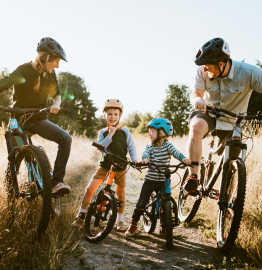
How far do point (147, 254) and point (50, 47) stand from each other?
118 inches

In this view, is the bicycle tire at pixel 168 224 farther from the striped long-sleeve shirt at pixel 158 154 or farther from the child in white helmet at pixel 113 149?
the child in white helmet at pixel 113 149

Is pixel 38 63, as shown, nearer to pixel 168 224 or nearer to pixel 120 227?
pixel 120 227

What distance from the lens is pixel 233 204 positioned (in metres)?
2.61

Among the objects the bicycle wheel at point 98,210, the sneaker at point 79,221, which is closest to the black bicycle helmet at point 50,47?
the bicycle wheel at point 98,210

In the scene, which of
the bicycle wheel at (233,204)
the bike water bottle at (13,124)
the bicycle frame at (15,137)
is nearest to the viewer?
the bicycle wheel at (233,204)

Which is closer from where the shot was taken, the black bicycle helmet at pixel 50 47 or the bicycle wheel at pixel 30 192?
the bicycle wheel at pixel 30 192

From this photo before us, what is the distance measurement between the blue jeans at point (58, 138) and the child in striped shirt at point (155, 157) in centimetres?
108

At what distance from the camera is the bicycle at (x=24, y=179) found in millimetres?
2684

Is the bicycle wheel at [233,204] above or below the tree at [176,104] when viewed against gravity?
below

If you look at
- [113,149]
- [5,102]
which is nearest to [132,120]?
[5,102]

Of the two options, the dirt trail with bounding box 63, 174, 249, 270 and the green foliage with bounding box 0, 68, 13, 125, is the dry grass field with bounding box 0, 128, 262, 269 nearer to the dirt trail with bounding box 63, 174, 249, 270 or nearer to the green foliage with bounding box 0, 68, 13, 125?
the dirt trail with bounding box 63, 174, 249, 270

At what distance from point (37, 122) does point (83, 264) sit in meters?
1.98

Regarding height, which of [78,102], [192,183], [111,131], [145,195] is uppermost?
[78,102]

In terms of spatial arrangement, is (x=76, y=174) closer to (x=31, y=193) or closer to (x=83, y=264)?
(x=31, y=193)
